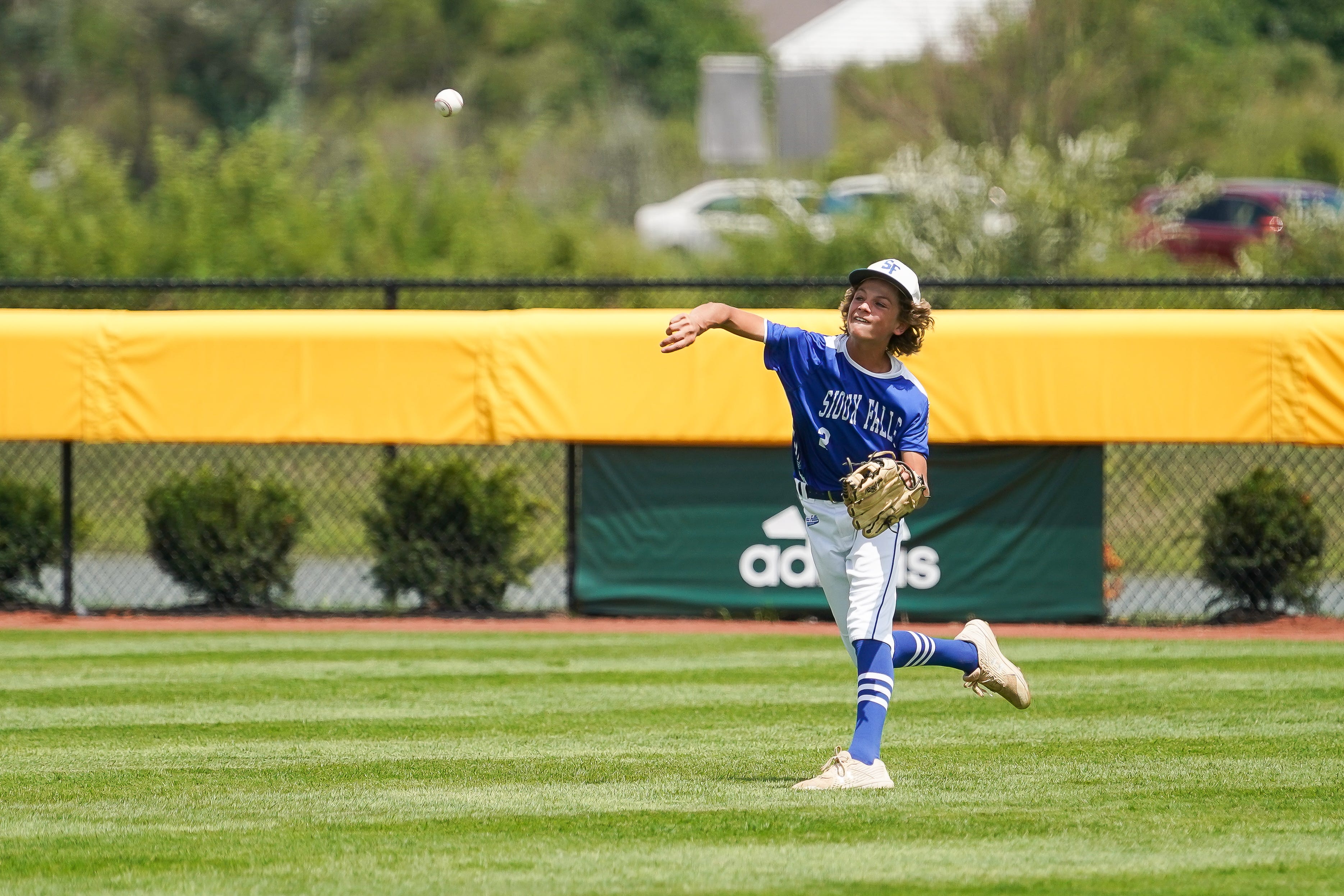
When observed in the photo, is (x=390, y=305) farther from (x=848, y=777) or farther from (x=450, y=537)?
(x=848, y=777)

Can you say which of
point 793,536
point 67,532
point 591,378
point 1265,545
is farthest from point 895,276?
point 67,532

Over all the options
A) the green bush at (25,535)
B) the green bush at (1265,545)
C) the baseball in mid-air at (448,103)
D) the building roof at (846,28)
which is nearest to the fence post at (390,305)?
the green bush at (25,535)

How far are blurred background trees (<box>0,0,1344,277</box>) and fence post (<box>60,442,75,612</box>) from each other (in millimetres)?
10219

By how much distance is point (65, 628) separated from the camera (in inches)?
467

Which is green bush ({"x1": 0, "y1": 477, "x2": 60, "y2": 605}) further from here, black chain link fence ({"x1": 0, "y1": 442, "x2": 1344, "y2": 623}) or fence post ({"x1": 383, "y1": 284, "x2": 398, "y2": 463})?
fence post ({"x1": 383, "y1": 284, "x2": 398, "y2": 463})

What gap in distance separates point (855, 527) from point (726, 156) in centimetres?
2503

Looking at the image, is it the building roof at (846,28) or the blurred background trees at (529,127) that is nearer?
the blurred background trees at (529,127)

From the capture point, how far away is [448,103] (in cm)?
965

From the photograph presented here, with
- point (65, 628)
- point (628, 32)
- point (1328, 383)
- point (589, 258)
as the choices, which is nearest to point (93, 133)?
point (628, 32)

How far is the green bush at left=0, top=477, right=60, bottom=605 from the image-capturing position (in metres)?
12.6

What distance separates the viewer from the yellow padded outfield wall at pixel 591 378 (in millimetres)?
11477

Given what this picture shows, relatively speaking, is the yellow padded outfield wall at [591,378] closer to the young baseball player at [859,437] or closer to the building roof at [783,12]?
the young baseball player at [859,437]

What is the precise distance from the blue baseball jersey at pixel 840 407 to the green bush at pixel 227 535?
6986mm

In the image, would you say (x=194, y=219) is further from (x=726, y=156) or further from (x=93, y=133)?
(x=93, y=133)
